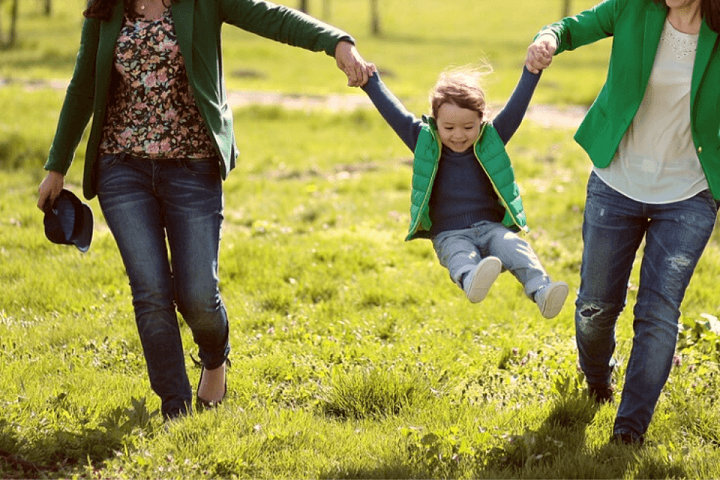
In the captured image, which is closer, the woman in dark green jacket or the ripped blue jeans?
the ripped blue jeans

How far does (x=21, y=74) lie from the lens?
22.8m

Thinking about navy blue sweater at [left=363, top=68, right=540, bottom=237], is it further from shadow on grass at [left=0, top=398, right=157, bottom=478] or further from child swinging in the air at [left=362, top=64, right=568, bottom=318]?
shadow on grass at [left=0, top=398, right=157, bottom=478]

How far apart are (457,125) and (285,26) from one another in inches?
39.7

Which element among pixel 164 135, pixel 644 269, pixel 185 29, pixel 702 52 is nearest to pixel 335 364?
pixel 164 135

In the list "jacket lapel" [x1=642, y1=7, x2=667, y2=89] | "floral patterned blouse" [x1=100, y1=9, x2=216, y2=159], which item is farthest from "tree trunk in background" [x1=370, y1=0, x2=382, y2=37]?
"jacket lapel" [x1=642, y1=7, x2=667, y2=89]

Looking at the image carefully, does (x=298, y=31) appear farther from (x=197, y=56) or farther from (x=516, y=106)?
(x=516, y=106)

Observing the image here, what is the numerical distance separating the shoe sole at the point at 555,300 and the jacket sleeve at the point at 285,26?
161 cm

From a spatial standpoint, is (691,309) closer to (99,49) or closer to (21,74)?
(99,49)

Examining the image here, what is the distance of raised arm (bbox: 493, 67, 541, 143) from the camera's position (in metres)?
4.28

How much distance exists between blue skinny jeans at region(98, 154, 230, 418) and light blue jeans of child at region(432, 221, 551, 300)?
3.90 ft

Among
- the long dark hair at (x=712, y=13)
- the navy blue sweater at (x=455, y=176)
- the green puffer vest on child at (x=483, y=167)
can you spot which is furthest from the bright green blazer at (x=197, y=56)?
the long dark hair at (x=712, y=13)

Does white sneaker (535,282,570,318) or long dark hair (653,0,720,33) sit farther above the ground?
long dark hair (653,0,720,33)

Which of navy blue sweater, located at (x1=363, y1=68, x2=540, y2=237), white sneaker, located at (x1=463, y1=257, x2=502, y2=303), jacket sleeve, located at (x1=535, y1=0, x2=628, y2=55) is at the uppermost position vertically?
jacket sleeve, located at (x1=535, y1=0, x2=628, y2=55)

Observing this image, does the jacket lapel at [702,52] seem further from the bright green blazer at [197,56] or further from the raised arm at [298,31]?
the bright green blazer at [197,56]
